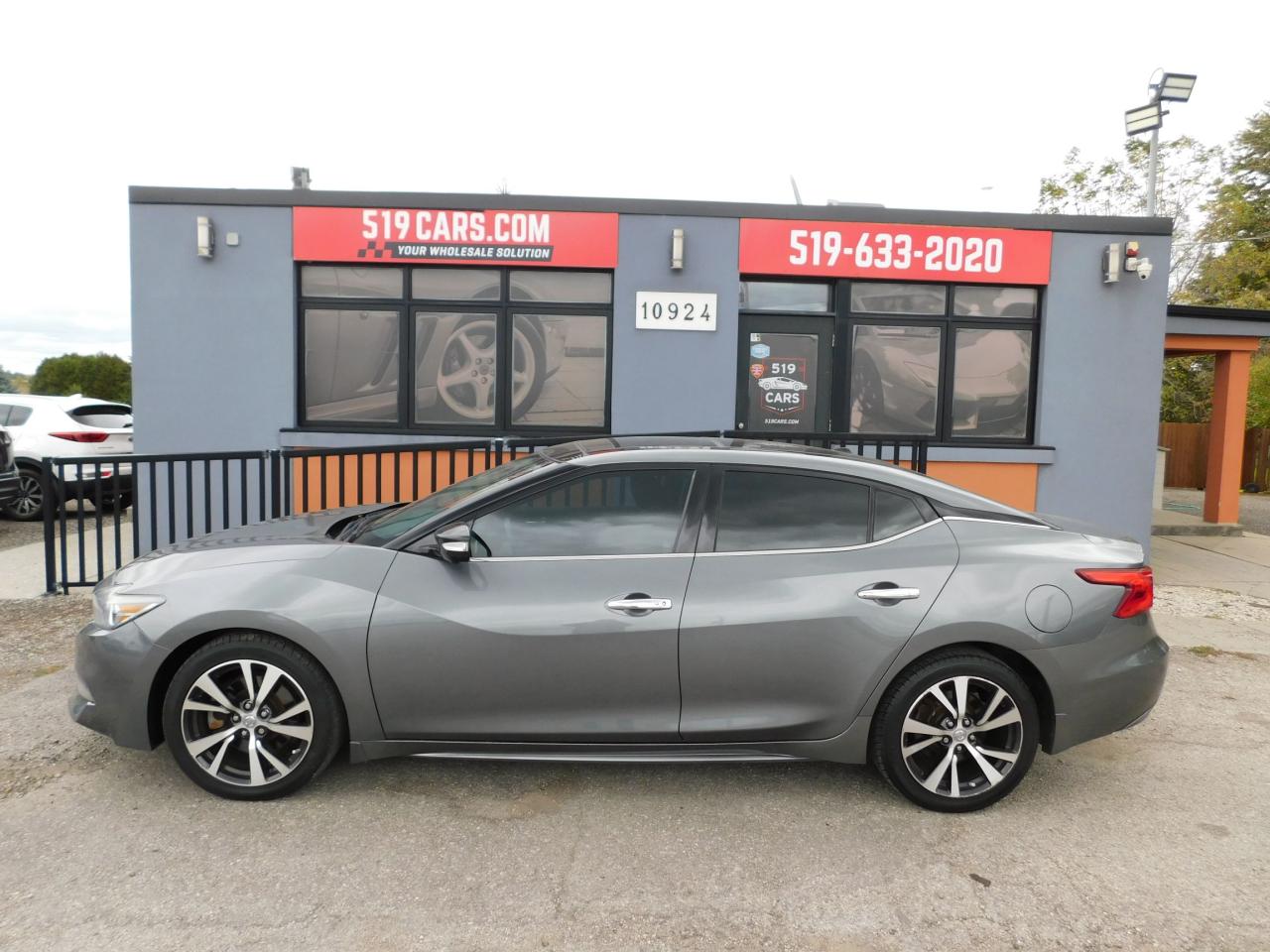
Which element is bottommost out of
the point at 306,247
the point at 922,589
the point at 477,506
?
the point at 922,589

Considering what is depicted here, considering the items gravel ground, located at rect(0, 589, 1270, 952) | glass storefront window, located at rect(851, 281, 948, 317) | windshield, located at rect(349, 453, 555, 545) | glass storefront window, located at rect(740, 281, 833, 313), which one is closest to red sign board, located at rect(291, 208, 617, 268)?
glass storefront window, located at rect(740, 281, 833, 313)

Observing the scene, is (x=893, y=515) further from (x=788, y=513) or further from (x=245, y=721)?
(x=245, y=721)

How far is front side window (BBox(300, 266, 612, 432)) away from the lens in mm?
9047

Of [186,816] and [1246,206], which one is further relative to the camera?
[1246,206]

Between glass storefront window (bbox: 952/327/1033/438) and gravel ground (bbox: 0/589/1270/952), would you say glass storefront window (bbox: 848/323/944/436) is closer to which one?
glass storefront window (bbox: 952/327/1033/438)

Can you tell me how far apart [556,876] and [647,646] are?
35.3 inches

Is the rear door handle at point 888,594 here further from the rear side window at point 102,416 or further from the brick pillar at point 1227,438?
the brick pillar at point 1227,438

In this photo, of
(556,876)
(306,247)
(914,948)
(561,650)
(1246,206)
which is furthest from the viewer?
(1246,206)

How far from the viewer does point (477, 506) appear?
372 centimetres

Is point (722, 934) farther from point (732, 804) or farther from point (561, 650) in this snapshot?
point (561, 650)

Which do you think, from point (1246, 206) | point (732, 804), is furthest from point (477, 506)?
point (1246, 206)

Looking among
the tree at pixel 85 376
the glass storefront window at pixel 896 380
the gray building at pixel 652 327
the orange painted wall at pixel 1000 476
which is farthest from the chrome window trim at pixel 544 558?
the tree at pixel 85 376

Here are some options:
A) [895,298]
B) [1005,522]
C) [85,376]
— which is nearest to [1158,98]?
[895,298]

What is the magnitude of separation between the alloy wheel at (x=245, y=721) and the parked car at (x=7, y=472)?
349 inches
